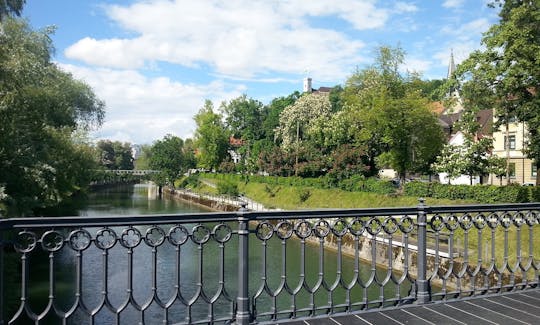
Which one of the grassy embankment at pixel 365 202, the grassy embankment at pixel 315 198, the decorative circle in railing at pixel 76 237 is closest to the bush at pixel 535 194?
the grassy embankment at pixel 365 202

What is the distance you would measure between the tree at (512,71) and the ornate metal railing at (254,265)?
205 inches

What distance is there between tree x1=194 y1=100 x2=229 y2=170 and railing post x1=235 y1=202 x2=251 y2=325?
57.3 m

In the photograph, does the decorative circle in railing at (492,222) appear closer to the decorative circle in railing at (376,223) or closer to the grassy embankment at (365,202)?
the decorative circle in railing at (376,223)

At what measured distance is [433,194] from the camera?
84.9ft

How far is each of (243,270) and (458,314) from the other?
242 centimetres

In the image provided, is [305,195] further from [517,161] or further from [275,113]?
[275,113]

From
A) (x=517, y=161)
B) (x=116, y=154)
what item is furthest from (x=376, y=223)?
(x=116, y=154)

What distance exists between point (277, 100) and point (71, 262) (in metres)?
46.3

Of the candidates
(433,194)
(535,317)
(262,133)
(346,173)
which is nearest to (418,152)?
(346,173)

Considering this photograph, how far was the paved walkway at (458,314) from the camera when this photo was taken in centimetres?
450

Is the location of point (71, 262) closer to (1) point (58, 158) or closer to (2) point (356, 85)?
(1) point (58, 158)

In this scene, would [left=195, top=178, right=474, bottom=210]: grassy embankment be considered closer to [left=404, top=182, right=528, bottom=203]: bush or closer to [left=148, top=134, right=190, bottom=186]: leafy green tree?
[left=404, top=182, right=528, bottom=203]: bush

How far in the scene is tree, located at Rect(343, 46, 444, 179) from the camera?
1190 inches

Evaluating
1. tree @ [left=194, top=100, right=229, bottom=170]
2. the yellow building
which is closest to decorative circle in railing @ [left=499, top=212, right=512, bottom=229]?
the yellow building
